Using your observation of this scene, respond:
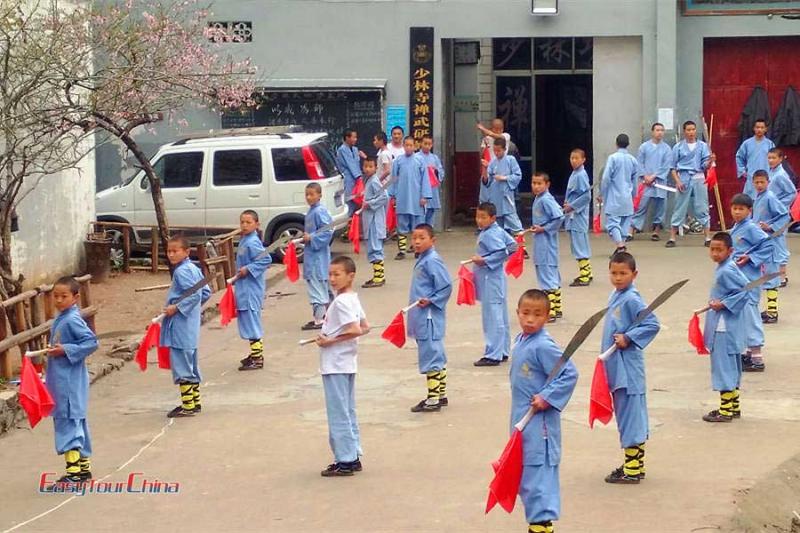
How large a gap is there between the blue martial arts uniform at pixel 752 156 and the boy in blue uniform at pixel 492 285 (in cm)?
864

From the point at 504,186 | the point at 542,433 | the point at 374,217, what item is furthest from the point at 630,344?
the point at 504,186

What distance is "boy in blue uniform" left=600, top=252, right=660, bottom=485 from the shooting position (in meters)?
9.15

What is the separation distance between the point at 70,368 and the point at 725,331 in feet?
16.1

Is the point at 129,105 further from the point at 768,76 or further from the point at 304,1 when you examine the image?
the point at 768,76

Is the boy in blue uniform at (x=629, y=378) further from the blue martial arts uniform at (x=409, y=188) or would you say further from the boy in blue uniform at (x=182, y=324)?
the blue martial arts uniform at (x=409, y=188)

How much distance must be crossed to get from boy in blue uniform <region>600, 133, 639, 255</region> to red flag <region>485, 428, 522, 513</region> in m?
12.0

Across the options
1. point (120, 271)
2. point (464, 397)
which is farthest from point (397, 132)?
point (464, 397)

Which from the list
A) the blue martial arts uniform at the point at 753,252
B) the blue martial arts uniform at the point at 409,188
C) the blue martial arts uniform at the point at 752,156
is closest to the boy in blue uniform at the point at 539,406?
the blue martial arts uniform at the point at 753,252

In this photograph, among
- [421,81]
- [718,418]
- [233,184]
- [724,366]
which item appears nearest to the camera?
[724,366]

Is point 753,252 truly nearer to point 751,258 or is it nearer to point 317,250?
point 751,258

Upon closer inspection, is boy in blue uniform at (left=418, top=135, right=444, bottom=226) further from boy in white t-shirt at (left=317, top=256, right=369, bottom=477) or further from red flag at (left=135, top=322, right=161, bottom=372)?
boy in white t-shirt at (left=317, top=256, right=369, bottom=477)

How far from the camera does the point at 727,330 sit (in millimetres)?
10781

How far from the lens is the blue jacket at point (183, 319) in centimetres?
1143

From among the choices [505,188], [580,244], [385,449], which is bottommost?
[385,449]
